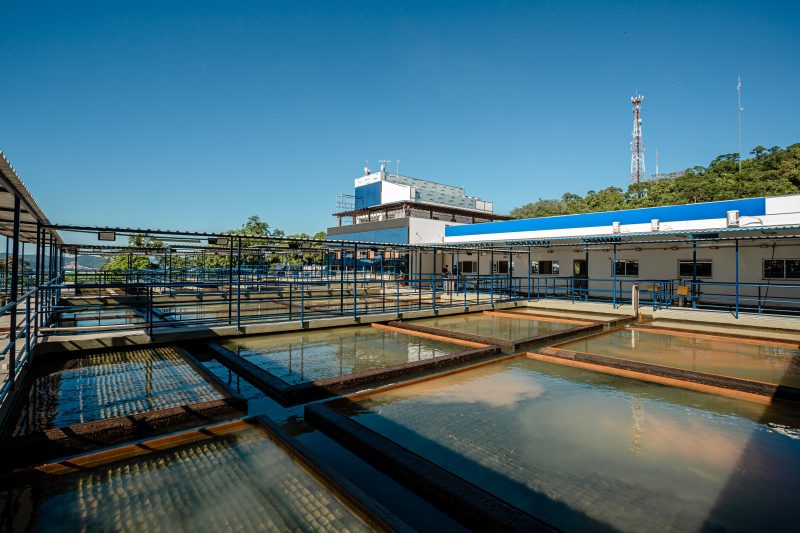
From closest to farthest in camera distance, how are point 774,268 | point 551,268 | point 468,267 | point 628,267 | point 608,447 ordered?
1. point 608,447
2. point 774,268
3. point 628,267
4. point 551,268
5. point 468,267

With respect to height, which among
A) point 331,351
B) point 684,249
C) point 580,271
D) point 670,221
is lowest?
A: point 331,351

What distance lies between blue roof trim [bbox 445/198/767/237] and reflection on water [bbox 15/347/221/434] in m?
16.4

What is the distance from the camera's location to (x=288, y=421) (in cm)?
516

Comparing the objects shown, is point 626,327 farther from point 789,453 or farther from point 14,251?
point 14,251

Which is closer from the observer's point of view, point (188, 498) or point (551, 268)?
point (188, 498)

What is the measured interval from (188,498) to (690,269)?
20.2 meters

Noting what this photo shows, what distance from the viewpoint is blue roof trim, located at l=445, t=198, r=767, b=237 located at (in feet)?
46.2

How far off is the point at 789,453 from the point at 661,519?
7.76 ft

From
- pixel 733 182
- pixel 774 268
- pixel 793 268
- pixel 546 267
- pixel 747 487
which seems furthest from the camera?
pixel 733 182

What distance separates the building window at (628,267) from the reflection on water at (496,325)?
8275mm

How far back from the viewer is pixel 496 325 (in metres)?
13.0

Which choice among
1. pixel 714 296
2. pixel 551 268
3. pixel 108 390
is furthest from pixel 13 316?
pixel 551 268

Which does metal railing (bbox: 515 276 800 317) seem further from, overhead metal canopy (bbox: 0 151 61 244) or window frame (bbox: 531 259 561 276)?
overhead metal canopy (bbox: 0 151 61 244)

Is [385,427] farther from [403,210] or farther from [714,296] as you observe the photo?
[403,210]
